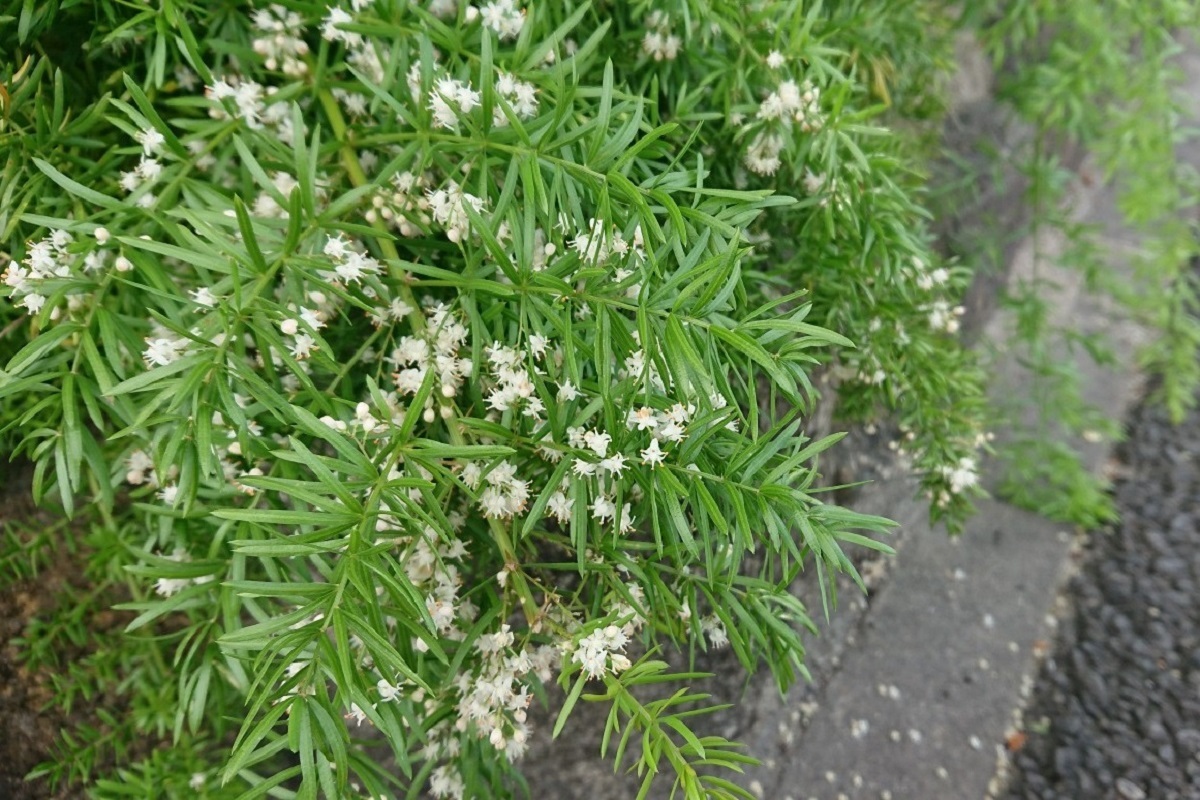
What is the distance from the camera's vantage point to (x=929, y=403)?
1387 millimetres

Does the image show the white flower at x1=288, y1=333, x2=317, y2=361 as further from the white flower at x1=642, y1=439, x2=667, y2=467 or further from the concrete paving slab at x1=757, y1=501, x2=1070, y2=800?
the concrete paving slab at x1=757, y1=501, x2=1070, y2=800

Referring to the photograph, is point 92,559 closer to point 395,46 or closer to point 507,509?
point 507,509

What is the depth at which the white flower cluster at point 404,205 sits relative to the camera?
1007 mm

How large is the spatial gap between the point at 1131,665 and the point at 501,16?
218 centimetres

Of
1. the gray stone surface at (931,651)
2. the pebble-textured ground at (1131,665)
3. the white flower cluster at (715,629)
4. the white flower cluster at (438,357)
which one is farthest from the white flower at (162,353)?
the pebble-textured ground at (1131,665)

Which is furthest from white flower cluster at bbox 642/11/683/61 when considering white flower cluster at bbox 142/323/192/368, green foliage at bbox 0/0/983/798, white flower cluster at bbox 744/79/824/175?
white flower cluster at bbox 142/323/192/368

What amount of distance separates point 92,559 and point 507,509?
78cm

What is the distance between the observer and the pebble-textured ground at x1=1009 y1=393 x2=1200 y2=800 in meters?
1.96

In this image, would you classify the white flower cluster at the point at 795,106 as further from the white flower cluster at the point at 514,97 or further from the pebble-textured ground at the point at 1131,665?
the pebble-textured ground at the point at 1131,665

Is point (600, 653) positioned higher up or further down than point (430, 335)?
further down

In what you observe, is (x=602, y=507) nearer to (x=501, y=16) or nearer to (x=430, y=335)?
(x=430, y=335)

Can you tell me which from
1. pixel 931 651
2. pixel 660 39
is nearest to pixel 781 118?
pixel 660 39

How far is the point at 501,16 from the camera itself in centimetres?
102

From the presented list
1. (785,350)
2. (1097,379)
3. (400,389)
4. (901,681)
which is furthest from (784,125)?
(1097,379)
